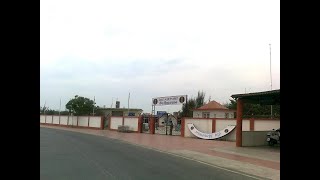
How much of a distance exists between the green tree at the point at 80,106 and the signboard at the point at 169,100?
1332 inches

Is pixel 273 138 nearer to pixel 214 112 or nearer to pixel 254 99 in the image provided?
pixel 254 99

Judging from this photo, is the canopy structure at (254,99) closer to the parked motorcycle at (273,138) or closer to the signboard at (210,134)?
the parked motorcycle at (273,138)

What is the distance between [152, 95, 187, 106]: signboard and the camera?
43.8m

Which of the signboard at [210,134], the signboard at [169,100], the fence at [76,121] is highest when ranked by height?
the signboard at [169,100]

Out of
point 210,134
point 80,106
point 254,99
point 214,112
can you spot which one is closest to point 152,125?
point 210,134

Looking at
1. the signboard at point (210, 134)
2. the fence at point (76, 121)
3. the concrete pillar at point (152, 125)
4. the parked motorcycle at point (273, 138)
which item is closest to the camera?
the parked motorcycle at point (273, 138)

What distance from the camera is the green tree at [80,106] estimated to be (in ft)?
261

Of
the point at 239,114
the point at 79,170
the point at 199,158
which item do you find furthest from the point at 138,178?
the point at 239,114

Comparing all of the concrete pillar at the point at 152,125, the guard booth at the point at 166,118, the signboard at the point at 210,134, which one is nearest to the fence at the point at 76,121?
the guard booth at the point at 166,118

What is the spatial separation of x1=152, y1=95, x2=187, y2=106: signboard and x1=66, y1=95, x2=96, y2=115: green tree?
33.8 metres

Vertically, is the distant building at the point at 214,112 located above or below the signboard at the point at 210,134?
above

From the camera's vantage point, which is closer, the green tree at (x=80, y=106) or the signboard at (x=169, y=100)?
the signboard at (x=169, y=100)
